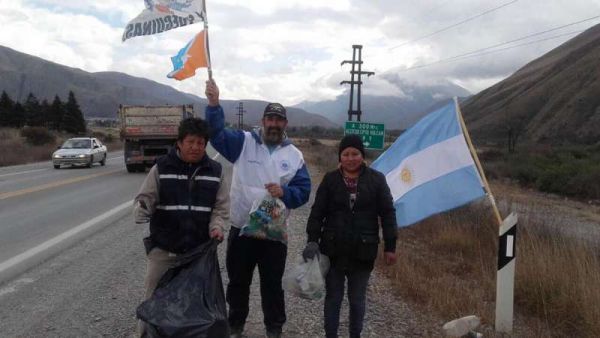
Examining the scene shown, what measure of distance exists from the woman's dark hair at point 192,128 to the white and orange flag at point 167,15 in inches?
55.5

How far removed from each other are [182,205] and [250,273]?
1040mm

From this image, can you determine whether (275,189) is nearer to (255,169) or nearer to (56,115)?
(255,169)

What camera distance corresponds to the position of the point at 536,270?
6.09 metres

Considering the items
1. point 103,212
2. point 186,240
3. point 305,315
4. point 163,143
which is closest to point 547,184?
point 163,143

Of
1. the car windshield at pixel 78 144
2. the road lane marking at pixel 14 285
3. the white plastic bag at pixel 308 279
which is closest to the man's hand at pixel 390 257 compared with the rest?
the white plastic bag at pixel 308 279

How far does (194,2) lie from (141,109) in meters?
19.2

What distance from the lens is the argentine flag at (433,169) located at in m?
5.53

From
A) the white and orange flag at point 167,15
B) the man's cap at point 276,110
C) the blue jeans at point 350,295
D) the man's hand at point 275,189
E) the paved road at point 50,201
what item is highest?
the white and orange flag at point 167,15

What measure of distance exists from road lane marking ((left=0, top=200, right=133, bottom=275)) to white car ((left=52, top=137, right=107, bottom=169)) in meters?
14.3

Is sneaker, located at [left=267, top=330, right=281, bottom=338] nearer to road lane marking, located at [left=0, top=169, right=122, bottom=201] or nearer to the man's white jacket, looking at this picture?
the man's white jacket

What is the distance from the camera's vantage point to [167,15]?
4.66 meters

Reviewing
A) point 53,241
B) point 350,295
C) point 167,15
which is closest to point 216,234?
point 350,295

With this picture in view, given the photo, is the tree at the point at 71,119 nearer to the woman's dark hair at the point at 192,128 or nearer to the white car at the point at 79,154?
the white car at the point at 79,154

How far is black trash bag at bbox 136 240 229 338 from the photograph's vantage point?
3236 millimetres
